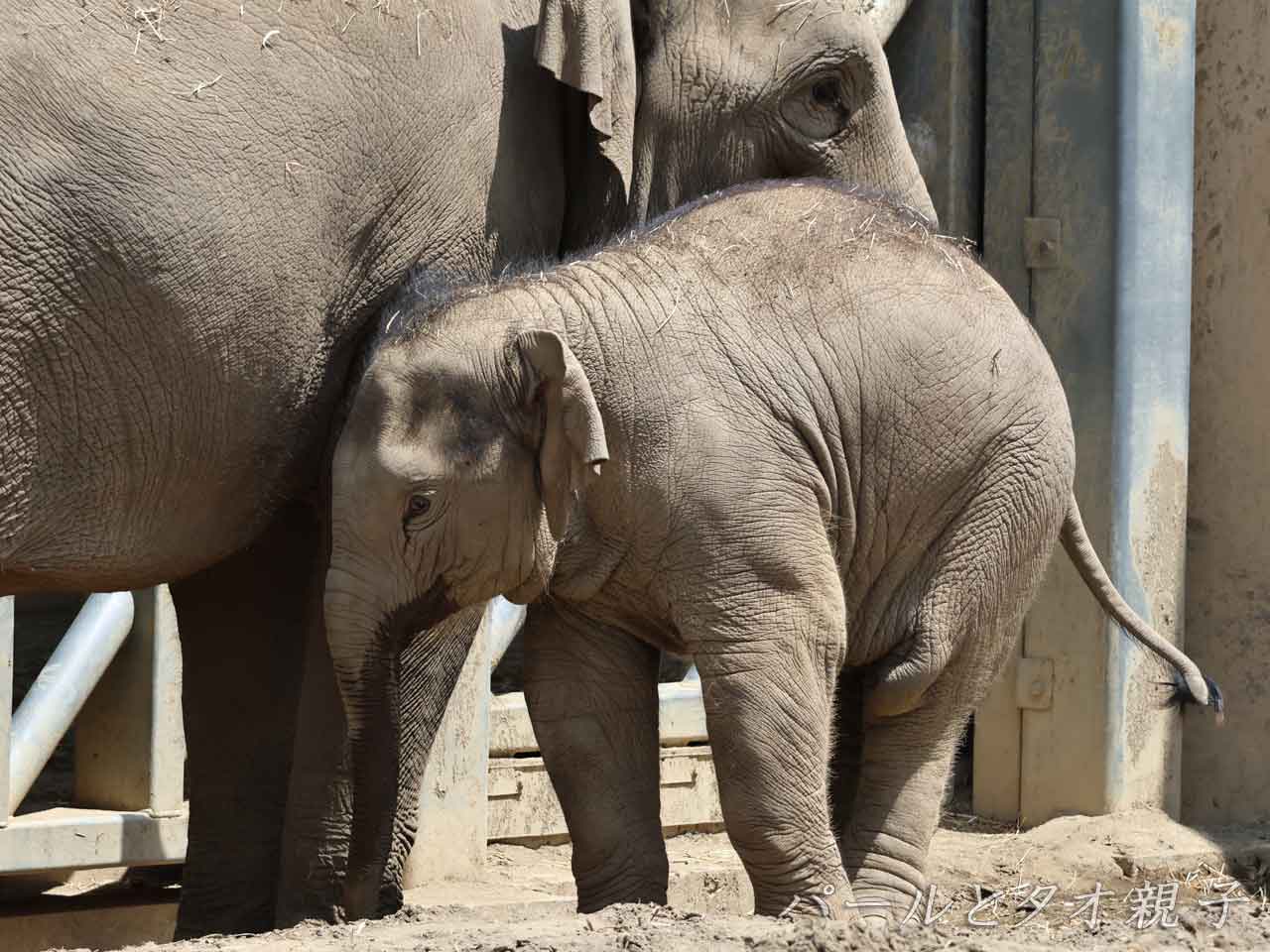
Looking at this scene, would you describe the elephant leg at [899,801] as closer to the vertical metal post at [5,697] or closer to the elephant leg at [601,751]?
the elephant leg at [601,751]

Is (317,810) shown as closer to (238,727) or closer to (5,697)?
(238,727)

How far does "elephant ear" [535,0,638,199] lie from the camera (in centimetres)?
465

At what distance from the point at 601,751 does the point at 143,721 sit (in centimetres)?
Answer: 160

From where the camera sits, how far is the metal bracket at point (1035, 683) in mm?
6680

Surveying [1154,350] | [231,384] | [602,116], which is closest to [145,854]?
[231,384]

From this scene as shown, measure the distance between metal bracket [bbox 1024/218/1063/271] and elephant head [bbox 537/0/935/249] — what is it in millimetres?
1671

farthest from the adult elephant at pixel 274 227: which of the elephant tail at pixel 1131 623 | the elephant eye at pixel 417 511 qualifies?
the elephant tail at pixel 1131 623

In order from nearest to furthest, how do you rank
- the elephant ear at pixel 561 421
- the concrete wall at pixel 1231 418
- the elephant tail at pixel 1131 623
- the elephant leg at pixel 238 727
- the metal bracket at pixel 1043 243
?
the elephant ear at pixel 561 421 < the elephant tail at pixel 1131 623 < the elephant leg at pixel 238 727 < the metal bracket at pixel 1043 243 < the concrete wall at pixel 1231 418

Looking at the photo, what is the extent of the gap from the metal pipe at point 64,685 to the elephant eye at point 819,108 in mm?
1940

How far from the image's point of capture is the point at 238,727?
519cm

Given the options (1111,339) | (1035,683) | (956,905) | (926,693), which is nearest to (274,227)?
(926,693)

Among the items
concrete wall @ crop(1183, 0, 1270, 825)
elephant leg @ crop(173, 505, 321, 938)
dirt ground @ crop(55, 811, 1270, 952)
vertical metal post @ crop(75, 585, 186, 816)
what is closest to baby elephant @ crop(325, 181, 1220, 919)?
dirt ground @ crop(55, 811, 1270, 952)

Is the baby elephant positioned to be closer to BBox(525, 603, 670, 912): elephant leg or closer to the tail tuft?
BBox(525, 603, 670, 912): elephant leg

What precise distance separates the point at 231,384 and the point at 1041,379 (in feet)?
5.27
